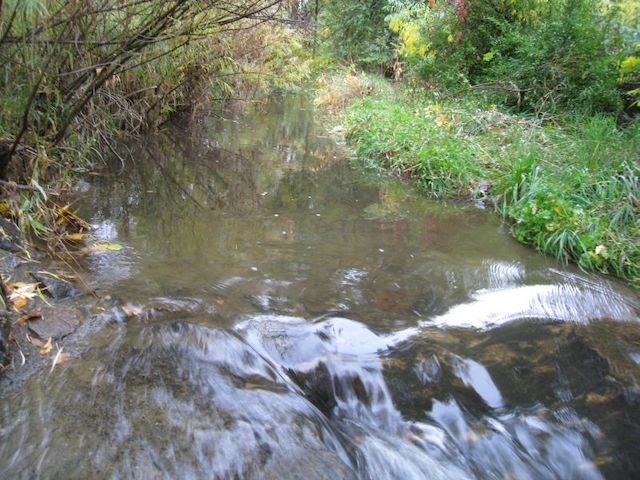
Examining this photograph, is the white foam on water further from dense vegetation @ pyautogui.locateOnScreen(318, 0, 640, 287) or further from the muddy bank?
the muddy bank

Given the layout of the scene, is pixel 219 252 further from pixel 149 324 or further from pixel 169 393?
pixel 169 393

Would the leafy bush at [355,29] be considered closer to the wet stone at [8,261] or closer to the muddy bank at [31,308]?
the muddy bank at [31,308]

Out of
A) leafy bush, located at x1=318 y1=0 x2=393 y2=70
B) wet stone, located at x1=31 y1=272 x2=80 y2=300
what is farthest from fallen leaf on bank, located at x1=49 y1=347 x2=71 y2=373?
leafy bush, located at x1=318 y1=0 x2=393 y2=70

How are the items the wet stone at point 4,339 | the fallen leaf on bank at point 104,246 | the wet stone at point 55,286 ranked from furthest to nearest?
the fallen leaf on bank at point 104,246
the wet stone at point 55,286
the wet stone at point 4,339

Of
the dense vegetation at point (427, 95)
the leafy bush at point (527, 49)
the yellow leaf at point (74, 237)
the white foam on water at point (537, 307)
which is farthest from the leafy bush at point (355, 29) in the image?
the yellow leaf at point (74, 237)

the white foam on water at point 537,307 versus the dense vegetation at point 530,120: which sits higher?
the dense vegetation at point 530,120

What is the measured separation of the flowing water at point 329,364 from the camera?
2201 mm

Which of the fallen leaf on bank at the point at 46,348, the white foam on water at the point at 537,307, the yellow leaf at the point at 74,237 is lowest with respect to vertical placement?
the white foam on water at the point at 537,307

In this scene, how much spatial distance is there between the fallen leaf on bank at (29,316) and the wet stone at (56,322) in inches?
0.8

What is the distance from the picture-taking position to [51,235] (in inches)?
153

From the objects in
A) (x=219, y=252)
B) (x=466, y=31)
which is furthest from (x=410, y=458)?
(x=466, y=31)

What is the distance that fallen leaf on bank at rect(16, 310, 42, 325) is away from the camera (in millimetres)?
2659

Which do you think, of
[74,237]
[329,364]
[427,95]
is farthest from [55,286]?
[427,95]

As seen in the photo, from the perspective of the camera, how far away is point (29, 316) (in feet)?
8.91
